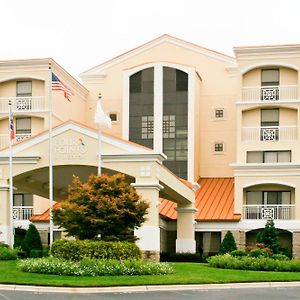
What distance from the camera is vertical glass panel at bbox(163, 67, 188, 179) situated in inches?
2124

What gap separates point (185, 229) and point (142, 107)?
43.1 ft

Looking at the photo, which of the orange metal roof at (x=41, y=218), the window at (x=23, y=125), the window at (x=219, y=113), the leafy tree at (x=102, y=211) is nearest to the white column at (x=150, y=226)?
the leafy tree at (x=102, y=211)

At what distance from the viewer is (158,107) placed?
54.4m

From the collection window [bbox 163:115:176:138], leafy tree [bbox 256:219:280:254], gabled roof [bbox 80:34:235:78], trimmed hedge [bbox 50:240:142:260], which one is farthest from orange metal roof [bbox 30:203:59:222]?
trimmed hedge [bbox 50:240:142:260]

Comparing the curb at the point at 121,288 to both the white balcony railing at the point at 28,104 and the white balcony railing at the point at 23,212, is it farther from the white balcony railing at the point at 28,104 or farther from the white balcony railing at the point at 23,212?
the white balcony railing at the point at 28,104

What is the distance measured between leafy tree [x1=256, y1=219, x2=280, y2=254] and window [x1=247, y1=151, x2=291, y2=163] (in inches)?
244

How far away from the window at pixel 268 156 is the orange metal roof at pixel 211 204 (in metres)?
2.81

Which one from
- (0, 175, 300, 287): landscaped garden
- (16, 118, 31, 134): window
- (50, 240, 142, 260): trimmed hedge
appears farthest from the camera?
(16, 118, 31, 134): window

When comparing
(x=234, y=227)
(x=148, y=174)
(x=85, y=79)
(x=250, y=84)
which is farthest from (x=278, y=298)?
(x=85, y=79)

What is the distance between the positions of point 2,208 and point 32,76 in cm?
1887

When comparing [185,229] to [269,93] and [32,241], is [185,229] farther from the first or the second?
[269,93]

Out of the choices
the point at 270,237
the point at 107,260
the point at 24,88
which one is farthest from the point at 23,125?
the point at 107,260

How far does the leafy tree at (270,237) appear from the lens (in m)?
45.3

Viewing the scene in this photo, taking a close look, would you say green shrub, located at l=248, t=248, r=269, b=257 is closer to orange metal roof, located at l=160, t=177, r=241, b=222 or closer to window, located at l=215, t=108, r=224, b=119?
orange metal roof, located at l=160, t=177, r=241, b=222
